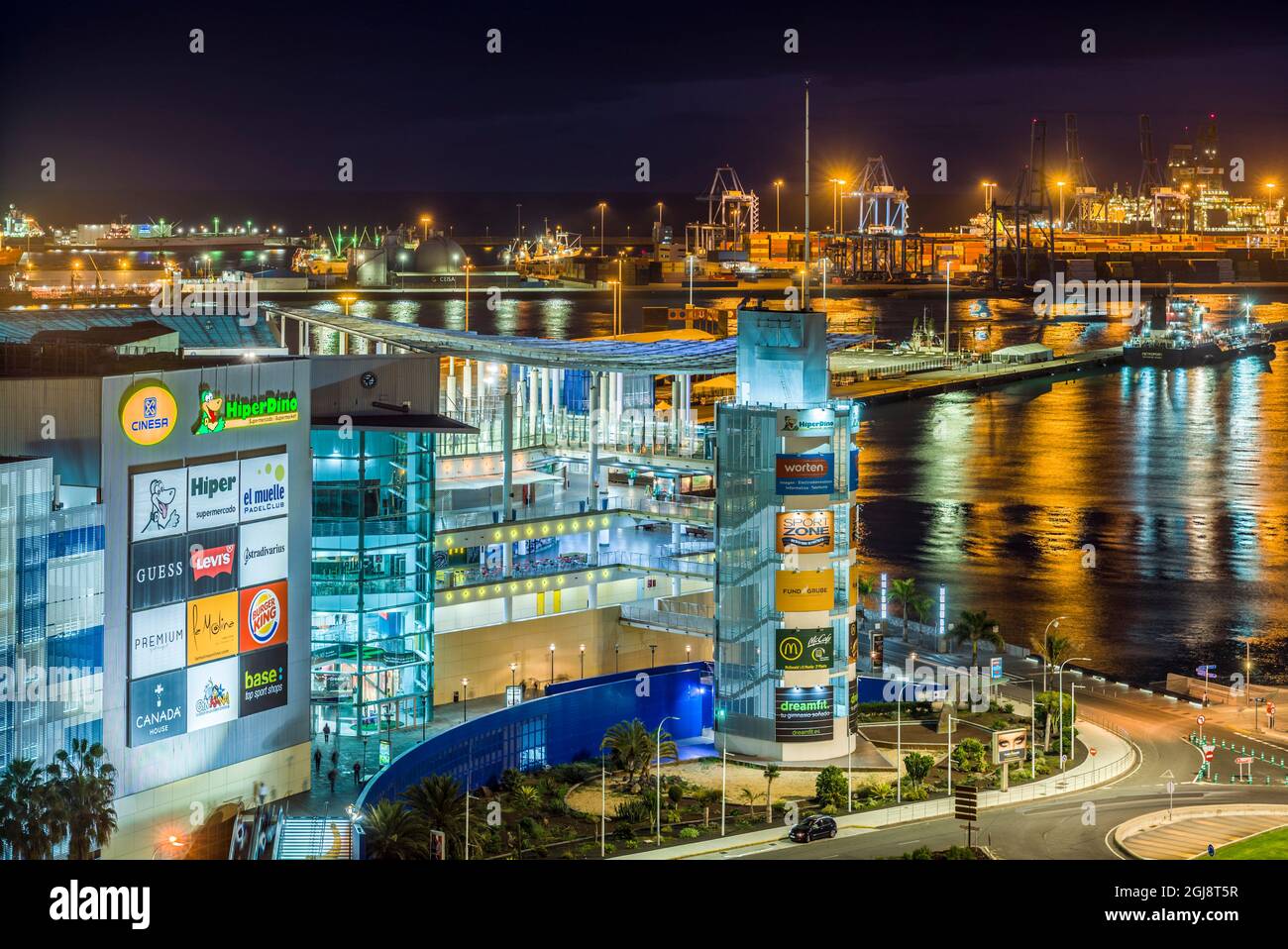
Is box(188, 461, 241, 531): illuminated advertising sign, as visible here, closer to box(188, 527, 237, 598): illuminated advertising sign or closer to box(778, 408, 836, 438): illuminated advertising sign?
box(188, 527, 237, 598): illuminated advertising sign

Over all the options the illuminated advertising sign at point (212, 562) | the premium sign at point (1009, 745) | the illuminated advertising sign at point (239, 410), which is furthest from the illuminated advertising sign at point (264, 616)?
the premium sign at point (1009, 745)

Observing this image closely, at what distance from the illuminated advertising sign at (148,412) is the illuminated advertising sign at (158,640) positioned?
92.8 inches

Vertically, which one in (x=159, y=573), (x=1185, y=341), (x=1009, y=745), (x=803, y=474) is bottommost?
(x=1009, y=745)

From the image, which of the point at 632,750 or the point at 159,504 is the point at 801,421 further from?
the point at 159,504

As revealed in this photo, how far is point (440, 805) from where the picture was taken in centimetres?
2688

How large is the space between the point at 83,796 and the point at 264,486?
584cm

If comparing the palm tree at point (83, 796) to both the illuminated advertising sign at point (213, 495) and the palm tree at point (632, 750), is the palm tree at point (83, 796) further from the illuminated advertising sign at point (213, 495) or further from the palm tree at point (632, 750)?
the palm tree at point (632, 750)

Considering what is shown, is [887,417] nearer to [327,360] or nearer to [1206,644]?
[1206,644]

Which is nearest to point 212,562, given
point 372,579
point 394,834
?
point 372,579

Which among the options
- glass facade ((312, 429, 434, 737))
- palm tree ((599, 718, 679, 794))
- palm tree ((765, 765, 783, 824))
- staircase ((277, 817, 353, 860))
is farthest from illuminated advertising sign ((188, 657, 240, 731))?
palm tree ((765, 765, 783, 824))

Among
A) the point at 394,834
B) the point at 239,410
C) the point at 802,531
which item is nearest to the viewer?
the point at 394,834

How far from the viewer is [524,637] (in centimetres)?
3559

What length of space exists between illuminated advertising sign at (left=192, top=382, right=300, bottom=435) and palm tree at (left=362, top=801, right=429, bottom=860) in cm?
594

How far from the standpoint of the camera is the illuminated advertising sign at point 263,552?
93.6 feet
